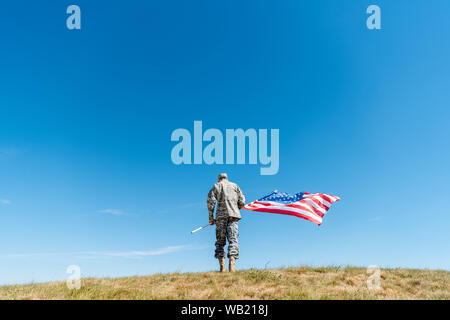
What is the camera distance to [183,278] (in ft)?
36.7

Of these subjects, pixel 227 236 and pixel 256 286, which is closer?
pixel 256 286

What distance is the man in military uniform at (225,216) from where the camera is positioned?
40.0 feet

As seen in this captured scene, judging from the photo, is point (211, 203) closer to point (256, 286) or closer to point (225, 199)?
point (225, 199)

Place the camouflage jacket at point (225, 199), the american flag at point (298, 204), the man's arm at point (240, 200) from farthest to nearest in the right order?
the man's arm at point (240, 200) → the american flag at point (298, 204) → the camouflage jacket at point (225, 199)

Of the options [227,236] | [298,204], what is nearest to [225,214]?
[227,236]

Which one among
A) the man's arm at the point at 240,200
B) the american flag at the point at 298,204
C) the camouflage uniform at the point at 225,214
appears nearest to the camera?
the camouflage uniform at the point at 225,214

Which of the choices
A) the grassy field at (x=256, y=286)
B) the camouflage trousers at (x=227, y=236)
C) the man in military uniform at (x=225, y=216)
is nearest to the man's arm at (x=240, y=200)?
the man in military uniform at (x=225, y=216)

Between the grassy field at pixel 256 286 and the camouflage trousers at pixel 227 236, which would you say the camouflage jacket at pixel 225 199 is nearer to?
the camouflage trousers at pixel 227 236

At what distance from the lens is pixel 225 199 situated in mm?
12570

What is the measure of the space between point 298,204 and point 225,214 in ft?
9.01

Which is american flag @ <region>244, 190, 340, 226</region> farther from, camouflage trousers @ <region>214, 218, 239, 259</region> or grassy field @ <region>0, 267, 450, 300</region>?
grassy field @ <region>0, 267, 450, 300</region>
